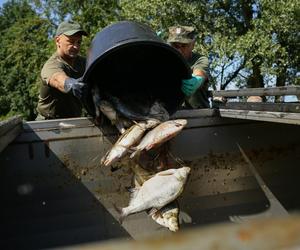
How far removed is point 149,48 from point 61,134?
930mm

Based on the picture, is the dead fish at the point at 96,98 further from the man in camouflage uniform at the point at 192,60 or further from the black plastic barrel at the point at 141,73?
the man in camouflage uniform at the point at 192,60

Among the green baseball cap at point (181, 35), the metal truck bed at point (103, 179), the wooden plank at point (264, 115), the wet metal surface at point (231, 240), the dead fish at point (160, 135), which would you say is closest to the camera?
the wet metal surface at point (231, 240)

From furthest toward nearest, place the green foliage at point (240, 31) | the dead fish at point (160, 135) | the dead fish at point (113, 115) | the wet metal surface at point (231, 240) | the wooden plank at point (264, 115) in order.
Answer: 1. the green foliage at point (240, 31)
2. the dead fish at point (113, 115)
3. the dead fish at point (160, 135)
4. the wooden plank at point (264, 115)
5. the wet metal surface at point (231, 240)

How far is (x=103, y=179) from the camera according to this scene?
4.07 metres

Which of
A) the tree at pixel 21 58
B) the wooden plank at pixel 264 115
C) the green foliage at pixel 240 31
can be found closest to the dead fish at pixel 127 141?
the wooden plank at pixel 264 115

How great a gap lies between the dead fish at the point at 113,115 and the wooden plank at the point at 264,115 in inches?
35.0

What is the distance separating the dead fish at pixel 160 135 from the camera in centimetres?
350

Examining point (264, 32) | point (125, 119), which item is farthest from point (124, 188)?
point (264, 32)

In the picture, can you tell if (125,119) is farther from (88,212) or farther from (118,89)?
(88,212)

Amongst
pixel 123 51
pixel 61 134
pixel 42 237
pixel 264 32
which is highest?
pixel 123 51

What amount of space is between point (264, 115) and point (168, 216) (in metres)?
0.95

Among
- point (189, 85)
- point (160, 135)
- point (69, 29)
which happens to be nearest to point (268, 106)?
point (189, 85)

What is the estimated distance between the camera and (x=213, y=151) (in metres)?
4.33

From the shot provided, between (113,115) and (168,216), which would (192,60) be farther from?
(168,216)
